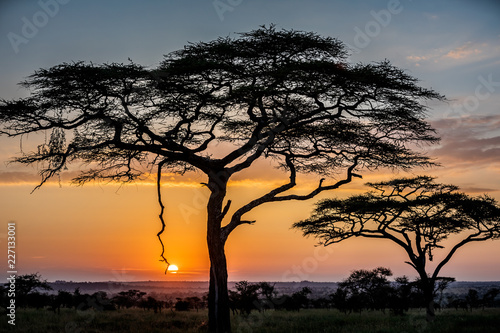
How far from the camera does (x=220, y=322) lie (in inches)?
634

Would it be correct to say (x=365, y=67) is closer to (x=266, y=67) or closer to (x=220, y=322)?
(x=266, y=67)

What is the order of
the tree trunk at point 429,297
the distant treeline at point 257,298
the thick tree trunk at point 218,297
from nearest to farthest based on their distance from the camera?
the thick tree trunk at point 218,297 → the tree trunk at point 429,297 → the distant treeline at point 257,298

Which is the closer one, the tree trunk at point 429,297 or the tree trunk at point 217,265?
the tree trunk at point 217,265

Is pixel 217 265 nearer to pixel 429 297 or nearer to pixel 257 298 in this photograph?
pixel 429 297

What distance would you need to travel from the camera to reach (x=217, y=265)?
54.5ft

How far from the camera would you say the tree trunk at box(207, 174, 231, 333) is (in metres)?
16.2

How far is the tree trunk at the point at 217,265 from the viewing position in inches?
637

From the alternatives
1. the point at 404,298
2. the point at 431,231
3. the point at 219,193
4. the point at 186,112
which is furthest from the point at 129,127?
the point at 404,298

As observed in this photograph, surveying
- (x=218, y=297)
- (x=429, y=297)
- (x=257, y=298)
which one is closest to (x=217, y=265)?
(x=218, y=297)

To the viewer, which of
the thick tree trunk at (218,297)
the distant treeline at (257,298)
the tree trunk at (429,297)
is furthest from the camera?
the distant treeline at (257,298)

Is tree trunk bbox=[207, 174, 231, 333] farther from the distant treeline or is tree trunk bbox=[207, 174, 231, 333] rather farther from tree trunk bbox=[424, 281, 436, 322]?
the distant treeline

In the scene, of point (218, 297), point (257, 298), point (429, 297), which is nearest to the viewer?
point (218, 297)

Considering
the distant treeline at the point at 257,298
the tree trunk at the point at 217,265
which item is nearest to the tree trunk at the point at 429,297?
the distant treeline at the point at 257,298

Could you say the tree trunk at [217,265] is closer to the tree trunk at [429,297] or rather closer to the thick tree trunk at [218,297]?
the thick tree trunk at [218,297]
